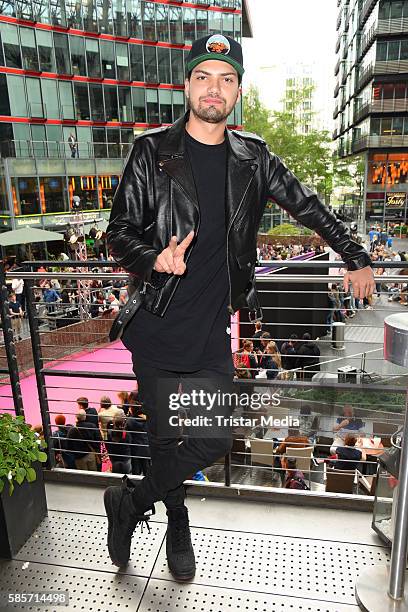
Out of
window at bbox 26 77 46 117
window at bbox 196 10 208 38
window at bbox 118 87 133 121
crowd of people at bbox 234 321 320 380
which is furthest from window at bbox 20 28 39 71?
crowd of people at bbox 234 321 320 380

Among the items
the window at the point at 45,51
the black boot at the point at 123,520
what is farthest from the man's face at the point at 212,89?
the window at the point at 45,51

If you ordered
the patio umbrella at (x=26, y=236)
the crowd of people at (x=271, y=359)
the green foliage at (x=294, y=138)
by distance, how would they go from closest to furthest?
the crowd of people at (x=271, y=359)
the patio umbrella at (x=26, y=236)
the green foliage at (x=294, y=138)

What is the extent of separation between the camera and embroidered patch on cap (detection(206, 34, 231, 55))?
1753 millimetres

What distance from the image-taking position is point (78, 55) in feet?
77.1

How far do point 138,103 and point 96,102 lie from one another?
2.51 m

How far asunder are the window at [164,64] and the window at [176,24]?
2.41 ft

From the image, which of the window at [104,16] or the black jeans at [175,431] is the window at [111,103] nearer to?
the window at [104,16]

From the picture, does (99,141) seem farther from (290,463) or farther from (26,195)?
(290,463)

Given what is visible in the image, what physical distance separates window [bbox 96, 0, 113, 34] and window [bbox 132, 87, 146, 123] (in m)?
3.04

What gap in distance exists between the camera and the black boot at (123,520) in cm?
214

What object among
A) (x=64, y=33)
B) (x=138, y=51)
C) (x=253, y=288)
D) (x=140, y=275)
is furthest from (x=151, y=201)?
(x=138, y=51)

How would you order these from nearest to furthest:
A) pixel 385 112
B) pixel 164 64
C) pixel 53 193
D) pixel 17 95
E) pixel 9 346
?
pixel 9 346, pixel 17 95, pixel 53 193, pixel 164 64, pixel 385 112

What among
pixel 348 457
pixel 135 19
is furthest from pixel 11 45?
pixel 348 457

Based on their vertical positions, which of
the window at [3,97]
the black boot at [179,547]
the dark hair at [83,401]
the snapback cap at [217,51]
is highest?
the window at [3,97]
